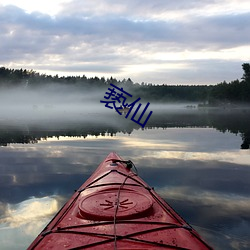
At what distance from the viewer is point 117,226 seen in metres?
4.66

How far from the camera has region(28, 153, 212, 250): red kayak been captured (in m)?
4.21

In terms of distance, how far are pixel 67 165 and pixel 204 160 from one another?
606cm

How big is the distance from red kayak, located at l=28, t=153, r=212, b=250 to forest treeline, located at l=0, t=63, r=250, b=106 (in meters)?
102

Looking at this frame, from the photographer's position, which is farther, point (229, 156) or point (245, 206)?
point (229, 156)

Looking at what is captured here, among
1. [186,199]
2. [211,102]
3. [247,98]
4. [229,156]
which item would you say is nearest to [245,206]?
[186,199]

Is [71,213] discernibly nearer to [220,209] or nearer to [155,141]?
[220,209]

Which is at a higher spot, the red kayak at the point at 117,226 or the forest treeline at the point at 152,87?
the forest treeline at the point at 152,87

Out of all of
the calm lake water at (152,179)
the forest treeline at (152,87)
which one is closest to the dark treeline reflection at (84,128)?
the calm lake water at (152,179)

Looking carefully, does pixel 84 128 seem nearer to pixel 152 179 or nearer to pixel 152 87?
pixel 152 179

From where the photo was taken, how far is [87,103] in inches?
7313

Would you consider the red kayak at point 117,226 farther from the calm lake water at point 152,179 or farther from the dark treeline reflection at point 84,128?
the dark treeline reflection at point 84,128

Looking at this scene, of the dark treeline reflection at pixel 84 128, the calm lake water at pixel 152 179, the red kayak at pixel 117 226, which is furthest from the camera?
the dark treeline reflection at pixel 84 128

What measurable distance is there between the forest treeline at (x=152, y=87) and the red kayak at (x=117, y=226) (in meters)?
102

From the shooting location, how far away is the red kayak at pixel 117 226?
4.21 meters
